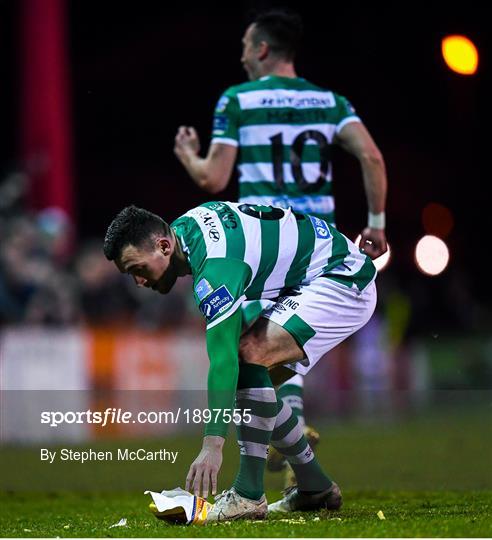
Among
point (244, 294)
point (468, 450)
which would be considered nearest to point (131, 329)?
point (468, 450)

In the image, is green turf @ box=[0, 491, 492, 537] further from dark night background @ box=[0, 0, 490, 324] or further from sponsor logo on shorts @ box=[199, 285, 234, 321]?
dark night background @ box=[0, 0, 490, 324]

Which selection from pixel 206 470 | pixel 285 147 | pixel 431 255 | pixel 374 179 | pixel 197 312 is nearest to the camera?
pixel 206 470

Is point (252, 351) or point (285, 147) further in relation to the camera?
point (285, 147)

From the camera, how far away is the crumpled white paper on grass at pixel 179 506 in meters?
5.04

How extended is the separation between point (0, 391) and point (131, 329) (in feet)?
6.94

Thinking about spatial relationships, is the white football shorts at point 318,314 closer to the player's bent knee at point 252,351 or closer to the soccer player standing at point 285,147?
the player's bent knee at point 252,351

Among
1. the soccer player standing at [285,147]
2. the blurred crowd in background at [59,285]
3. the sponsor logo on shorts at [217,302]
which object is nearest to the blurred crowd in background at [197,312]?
the blurred crowd in background at [59,285]

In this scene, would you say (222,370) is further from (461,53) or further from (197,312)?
(197,312)

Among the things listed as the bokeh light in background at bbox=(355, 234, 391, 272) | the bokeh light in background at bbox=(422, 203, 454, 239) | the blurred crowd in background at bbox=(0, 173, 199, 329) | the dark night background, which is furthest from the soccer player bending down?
the bokeh light in background at bbox=(422, 203, 454, 239)

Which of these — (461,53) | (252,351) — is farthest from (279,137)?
(461,53)

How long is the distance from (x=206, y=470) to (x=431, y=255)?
609 inches

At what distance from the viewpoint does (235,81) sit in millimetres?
15492

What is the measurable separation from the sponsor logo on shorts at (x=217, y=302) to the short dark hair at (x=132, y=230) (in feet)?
1.41

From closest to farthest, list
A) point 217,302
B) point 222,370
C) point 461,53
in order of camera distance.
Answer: point 222,370 < point 217,302 < point 461,53
